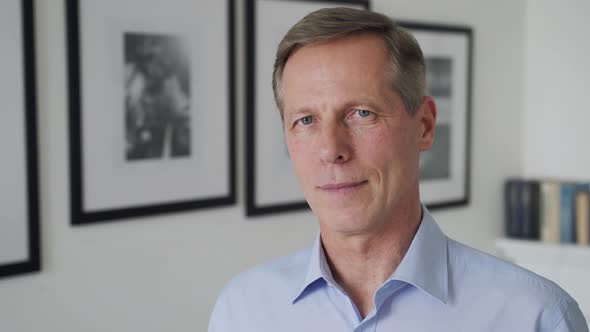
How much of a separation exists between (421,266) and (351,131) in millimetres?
276

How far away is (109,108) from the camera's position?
7.45ft

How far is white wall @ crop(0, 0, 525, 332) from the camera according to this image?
214 cm

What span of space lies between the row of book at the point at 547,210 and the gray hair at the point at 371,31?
2.44 m

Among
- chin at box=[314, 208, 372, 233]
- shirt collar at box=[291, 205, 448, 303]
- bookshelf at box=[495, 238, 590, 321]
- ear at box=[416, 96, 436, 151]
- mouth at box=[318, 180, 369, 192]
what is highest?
ear at box=[416, 96, 436, 151]

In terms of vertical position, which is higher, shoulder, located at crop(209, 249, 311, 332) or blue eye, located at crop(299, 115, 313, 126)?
blue eye, located at crop(299, 115, 313, 126)

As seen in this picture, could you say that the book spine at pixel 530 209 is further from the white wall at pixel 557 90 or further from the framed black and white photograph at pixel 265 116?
the framed black and white photograph at pixel 265 116

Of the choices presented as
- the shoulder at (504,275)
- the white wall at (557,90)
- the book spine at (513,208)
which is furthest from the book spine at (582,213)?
the shoulder at (504,275)

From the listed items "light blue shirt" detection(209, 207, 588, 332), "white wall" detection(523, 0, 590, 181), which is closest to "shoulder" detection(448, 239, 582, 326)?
"light blue shirt" detection(209, 207, 588, 332)

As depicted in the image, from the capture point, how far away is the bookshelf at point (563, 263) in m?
3.39

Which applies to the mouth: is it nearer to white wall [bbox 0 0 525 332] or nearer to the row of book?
white wall [bbox 0 0 525 332]

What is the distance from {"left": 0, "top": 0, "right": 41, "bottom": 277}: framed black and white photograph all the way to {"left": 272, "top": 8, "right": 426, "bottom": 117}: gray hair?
1093mm

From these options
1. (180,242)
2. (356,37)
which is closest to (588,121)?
(180,242)

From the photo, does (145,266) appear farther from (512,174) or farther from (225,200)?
(512,174)

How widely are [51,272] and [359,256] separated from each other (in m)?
1.29
